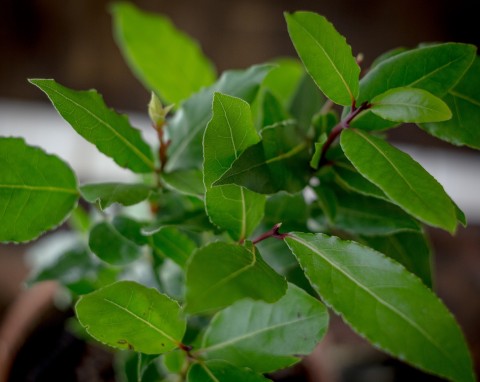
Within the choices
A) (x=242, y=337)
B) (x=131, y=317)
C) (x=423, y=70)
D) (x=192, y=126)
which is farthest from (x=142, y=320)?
(x=423, y=70)

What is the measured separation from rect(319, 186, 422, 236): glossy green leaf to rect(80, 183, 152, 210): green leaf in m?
0.20

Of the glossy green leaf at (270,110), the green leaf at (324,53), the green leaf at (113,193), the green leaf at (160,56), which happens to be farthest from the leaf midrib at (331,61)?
the green leaf at (160,56)

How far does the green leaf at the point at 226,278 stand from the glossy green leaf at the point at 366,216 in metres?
0.17

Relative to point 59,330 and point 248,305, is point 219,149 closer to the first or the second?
point 248,305

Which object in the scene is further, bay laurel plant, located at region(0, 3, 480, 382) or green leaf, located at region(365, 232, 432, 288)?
green leaf, located at region(365, 232, 432, 288)

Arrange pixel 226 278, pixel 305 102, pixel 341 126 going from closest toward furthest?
pixel 226 278 → pixel 341 126 → pixel 305 102

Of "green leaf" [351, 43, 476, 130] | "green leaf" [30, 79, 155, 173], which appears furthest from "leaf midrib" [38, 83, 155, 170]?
"green leaf" [351, 43, 476, 130]

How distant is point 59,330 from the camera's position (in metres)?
1.03

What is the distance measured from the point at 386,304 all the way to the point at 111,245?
1.08 ft

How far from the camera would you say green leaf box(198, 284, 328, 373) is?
562 mm

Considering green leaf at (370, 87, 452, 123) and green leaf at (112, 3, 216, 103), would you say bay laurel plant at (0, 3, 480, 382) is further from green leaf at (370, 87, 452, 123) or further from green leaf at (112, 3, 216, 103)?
green leaf at (112, 3, 216, 103)

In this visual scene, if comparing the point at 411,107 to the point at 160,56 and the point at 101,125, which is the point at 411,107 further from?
the point at 160,56

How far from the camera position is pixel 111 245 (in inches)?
25.5

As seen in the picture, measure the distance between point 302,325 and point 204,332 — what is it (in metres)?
0.14
